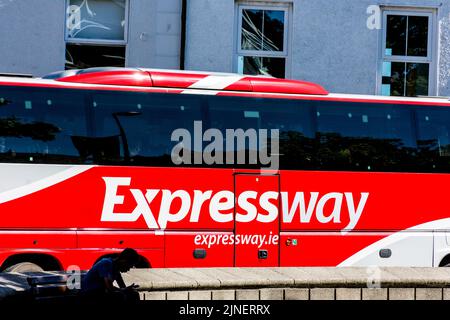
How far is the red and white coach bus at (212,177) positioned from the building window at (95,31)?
525 centimetres

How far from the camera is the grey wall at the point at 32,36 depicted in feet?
63.2

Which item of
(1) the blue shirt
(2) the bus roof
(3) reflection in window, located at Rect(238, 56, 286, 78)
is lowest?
(1) the blue shirt

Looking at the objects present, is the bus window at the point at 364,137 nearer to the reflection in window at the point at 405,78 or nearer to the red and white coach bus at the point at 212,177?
the red and white coach bus at the point at 212,177

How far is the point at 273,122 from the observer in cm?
1467

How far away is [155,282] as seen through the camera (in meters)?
9.92

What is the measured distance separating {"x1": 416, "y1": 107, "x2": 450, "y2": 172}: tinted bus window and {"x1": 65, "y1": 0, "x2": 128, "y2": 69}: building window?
23.0 ft

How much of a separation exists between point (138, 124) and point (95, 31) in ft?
19.7

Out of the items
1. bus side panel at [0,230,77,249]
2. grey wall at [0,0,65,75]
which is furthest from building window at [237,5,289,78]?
bus side panel at [0,230,77,249]

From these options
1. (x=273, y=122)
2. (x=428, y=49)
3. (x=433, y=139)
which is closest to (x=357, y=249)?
(x=433, y=139)

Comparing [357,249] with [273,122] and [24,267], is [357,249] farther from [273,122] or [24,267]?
[24,267]

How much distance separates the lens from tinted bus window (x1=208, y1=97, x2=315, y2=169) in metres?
14.5

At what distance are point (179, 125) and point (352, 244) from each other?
334 cm

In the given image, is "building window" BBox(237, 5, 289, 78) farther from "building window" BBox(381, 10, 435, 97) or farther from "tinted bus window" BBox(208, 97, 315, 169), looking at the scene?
"tinted bus window" BBox(208, 97, 315, 169)
